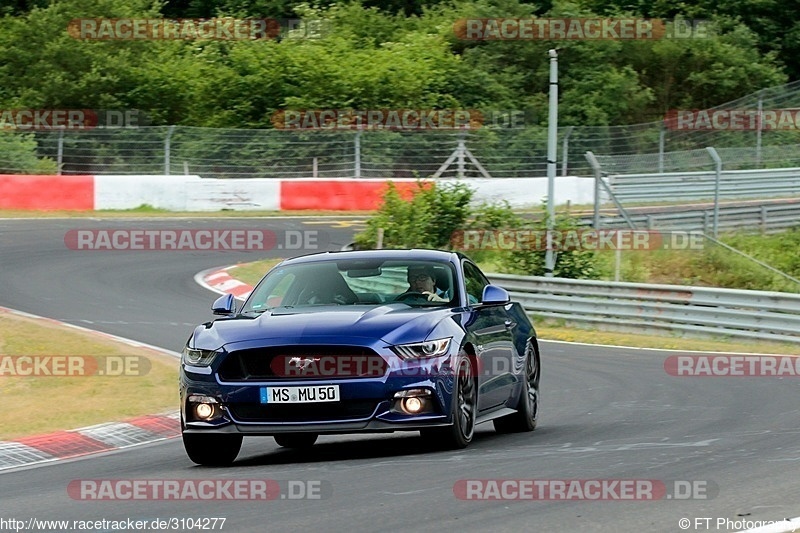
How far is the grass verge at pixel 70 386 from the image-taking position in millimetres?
12609

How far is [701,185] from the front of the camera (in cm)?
3027

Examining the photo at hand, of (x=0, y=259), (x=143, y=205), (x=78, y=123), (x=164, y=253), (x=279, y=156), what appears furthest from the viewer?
(x=78, y=123)

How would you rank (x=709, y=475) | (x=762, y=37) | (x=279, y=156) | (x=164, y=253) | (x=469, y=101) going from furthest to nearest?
(x=762, y=37), (x=469, y=101), (x=279, y=156), (x=164, y=253), (x=709, y=475)

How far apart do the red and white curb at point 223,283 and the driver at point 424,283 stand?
1261 cm

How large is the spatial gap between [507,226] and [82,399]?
43.8 ft

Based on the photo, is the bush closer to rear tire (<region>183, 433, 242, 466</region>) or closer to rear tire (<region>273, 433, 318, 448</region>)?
rear tire (<region>273, 433, 318, 448</region>)

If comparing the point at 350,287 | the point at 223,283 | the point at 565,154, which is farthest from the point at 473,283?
the point at 565,154

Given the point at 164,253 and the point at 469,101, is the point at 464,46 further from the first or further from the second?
the point at 164,253

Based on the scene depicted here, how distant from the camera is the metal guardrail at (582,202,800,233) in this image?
28.2 metres

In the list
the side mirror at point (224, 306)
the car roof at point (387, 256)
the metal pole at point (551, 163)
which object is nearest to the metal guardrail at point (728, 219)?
the metal pole at point (551, 163)

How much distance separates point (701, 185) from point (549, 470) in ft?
74.0

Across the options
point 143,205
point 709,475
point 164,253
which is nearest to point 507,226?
point 164,253

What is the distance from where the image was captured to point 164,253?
28.4m

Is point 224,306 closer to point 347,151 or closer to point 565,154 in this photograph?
Answer: point 347,151
